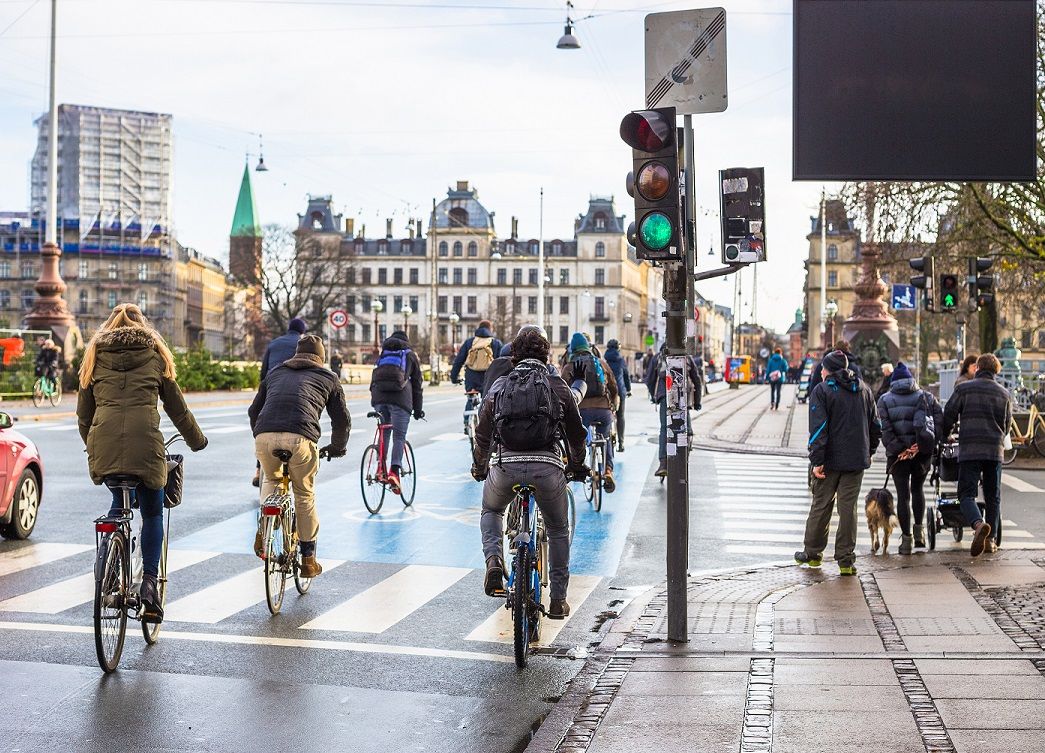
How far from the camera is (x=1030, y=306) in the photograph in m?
38.5

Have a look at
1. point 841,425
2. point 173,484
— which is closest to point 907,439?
point 841,425

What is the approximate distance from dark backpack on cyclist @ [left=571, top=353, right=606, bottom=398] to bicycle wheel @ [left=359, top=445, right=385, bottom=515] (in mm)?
2292

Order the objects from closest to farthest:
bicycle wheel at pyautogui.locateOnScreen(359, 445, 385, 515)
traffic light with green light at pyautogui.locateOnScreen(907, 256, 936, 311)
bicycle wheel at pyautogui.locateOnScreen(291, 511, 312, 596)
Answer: bicycle wheel at pyautogui.locateOnScreen(291, 511, 312, 596)
bicycle wheel at pyautogui.locateOnScreen(359, 445, 385, 515)
traffic light with green light at pyautogui.locateOnScreen(907, 256, 936, 311)

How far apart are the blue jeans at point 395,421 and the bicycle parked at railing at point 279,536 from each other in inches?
202

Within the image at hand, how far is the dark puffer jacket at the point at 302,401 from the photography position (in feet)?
28.9

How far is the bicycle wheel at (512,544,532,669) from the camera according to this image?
715 centimetres

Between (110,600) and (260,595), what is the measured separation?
241cm

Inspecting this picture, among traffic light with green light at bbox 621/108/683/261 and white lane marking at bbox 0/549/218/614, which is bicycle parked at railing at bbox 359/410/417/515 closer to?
white lane marking at bbox 0/549/218/614

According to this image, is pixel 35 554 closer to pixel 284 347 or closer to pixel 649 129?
pixel 284 347

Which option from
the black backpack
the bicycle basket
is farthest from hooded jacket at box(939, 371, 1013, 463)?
the bicycle basket

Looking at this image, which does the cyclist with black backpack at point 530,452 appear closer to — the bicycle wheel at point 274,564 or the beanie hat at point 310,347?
the bicycle wheel at point 274,564

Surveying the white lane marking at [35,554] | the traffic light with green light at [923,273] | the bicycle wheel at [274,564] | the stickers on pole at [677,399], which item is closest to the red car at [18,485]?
the white lane marking at [35,554]

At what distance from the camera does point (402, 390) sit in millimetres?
14297

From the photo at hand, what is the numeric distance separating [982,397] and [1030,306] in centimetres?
2863
